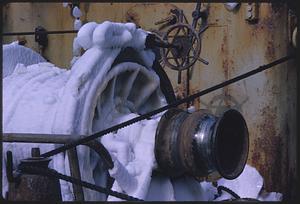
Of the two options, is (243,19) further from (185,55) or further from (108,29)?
(108,29)

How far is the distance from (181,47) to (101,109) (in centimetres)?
145

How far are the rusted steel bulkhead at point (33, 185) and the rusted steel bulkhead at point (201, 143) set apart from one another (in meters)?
0.34

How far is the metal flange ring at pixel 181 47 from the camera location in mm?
3045

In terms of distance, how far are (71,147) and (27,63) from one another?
2.81ft

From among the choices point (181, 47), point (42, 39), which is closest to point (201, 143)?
point (181, 47)

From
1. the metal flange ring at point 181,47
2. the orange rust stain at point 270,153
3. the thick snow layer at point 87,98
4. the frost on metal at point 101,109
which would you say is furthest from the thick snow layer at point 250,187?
the thick snow layer at point 87,98

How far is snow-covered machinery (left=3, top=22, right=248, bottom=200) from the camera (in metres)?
1.58

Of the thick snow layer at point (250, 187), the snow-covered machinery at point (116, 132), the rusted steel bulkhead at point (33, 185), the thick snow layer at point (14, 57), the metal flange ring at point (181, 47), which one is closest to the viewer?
the rusted steel bulkhead at point (33, 185)

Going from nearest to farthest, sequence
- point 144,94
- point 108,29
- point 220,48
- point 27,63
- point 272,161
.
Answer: point 108,29
point 144,94
point 27,63
point 272,161
point 220,48

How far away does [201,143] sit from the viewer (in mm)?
1576

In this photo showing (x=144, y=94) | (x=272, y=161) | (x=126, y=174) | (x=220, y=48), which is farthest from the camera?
(x=220, y=48)

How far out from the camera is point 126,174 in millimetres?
1578

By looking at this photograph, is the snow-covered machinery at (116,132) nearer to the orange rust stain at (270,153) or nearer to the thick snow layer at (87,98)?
the thick snow layer at (87,98)

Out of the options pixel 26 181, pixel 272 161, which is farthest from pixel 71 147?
pixel 272 161
